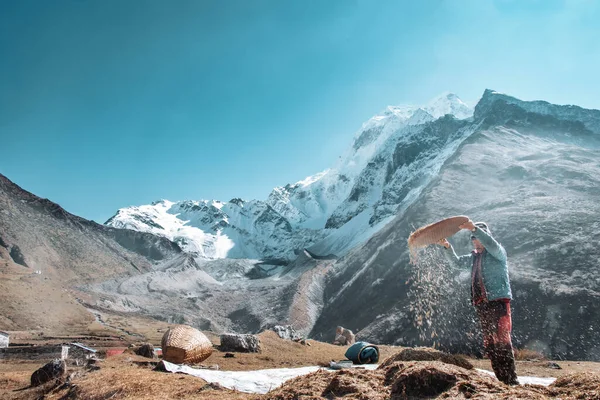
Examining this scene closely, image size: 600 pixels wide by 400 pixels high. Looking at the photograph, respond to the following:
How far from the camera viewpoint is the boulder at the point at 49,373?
39.5ft

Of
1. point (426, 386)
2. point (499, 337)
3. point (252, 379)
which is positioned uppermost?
point (499, 337)

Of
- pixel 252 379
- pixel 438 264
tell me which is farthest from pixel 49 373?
pixel 438 264

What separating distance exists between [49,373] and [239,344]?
8073mm

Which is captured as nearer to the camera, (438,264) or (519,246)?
(438,264)

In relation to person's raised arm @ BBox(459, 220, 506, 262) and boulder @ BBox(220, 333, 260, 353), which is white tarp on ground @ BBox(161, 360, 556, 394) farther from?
boulder @ BBox(220, 333, 260, 353)

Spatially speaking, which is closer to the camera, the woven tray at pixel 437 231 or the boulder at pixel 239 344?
the woven tray at pixel 437 231

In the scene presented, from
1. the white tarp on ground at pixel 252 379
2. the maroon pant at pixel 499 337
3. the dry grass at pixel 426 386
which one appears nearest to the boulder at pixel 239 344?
the white tarp on ground at pixel 252 379

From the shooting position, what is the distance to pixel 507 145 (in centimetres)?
9256

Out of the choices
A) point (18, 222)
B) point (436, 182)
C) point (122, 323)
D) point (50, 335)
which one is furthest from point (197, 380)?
point (18, 222)

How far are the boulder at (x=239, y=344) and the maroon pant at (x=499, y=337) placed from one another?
12885 mm

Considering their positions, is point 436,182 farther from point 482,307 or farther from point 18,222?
point 18,222

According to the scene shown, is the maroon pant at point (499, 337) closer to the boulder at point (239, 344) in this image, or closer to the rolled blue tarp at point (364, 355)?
the rolled blue tarp at point (364, 355)

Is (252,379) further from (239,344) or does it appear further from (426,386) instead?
(239,344)

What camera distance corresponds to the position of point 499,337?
747 cm
